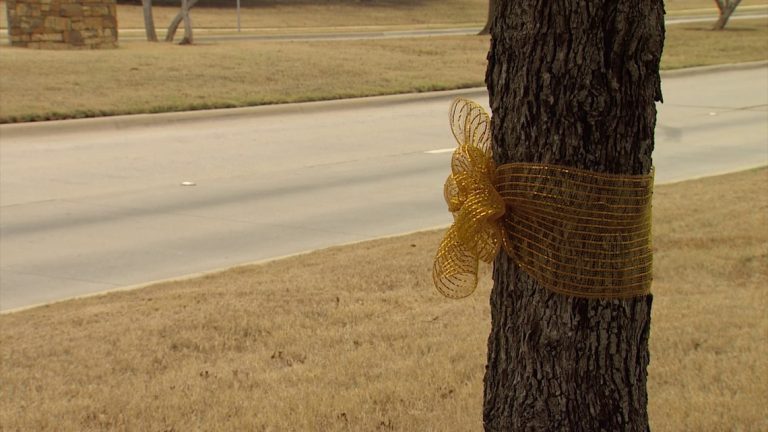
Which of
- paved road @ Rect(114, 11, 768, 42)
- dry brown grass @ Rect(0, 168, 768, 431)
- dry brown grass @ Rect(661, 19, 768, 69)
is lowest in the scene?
paved road @ Rect(114, 11, 768, 42)

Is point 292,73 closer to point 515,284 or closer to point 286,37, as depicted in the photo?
point 286,37

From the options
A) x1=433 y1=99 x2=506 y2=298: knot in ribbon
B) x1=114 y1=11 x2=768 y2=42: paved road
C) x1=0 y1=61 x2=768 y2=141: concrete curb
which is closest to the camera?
x1=433 y1=99 x2=506 y2=298: knot in ribbon

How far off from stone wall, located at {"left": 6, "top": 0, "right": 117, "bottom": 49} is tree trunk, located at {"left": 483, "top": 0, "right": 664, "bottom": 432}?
2446cm

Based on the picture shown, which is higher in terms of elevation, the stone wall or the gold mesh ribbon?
the gold mesh ribbon

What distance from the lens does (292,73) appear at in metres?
22.6

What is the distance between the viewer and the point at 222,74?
71.7ft

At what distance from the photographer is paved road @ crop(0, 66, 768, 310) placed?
30.2 feet

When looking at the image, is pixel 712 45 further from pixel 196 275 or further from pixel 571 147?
pixel 571 147

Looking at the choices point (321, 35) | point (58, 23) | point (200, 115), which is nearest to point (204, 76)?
point (200, 115)

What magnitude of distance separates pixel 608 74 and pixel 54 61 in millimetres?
20241

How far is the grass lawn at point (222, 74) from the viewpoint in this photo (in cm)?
1802

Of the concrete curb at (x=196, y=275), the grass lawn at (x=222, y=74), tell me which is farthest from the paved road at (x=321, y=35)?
the concrete curb at (x=196, y=275)

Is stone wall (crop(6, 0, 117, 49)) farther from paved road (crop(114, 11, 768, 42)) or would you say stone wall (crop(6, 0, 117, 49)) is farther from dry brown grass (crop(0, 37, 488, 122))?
paved road (crop(114, 11, 768, 42))

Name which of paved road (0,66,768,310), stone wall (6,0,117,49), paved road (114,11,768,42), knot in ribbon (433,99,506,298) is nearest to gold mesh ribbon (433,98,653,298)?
knot in ribbon (433,99,506,298)
